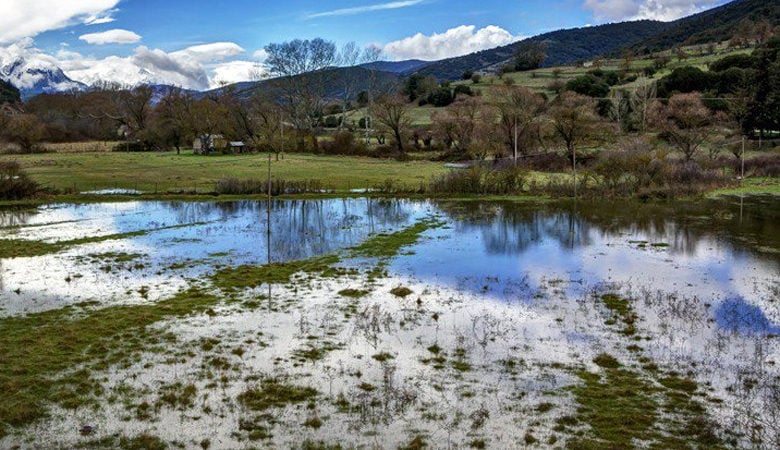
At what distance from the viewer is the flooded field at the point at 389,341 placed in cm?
959

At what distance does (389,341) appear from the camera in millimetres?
13648

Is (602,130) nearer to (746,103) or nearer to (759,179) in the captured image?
(759,179)

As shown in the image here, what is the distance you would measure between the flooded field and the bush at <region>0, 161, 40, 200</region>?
1535cm

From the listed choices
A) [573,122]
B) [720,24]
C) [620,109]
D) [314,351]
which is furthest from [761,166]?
[720,24]

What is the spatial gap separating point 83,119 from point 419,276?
340 ft

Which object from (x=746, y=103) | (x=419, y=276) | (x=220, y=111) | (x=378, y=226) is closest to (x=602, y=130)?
(x=746, y=103)

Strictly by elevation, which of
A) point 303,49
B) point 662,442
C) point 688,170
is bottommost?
point 662,442

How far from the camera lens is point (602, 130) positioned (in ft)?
188

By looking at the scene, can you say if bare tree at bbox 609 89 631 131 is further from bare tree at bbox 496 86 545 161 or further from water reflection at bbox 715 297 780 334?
water reflection at bbox 715 297 780 334

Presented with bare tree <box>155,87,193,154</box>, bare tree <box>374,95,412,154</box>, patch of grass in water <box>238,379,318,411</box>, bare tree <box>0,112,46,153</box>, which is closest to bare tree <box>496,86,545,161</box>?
bare tree <box>374,95,412,154</box>

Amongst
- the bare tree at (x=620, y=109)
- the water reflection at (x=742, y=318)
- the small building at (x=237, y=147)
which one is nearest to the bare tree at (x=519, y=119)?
the bare tree at (x=620, y=109)

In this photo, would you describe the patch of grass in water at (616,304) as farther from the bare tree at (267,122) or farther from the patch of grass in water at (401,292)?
the bare tree at (267,122)

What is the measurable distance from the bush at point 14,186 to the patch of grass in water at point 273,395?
36.3 metres

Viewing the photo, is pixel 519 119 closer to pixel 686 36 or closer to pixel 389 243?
pixel 389 243
